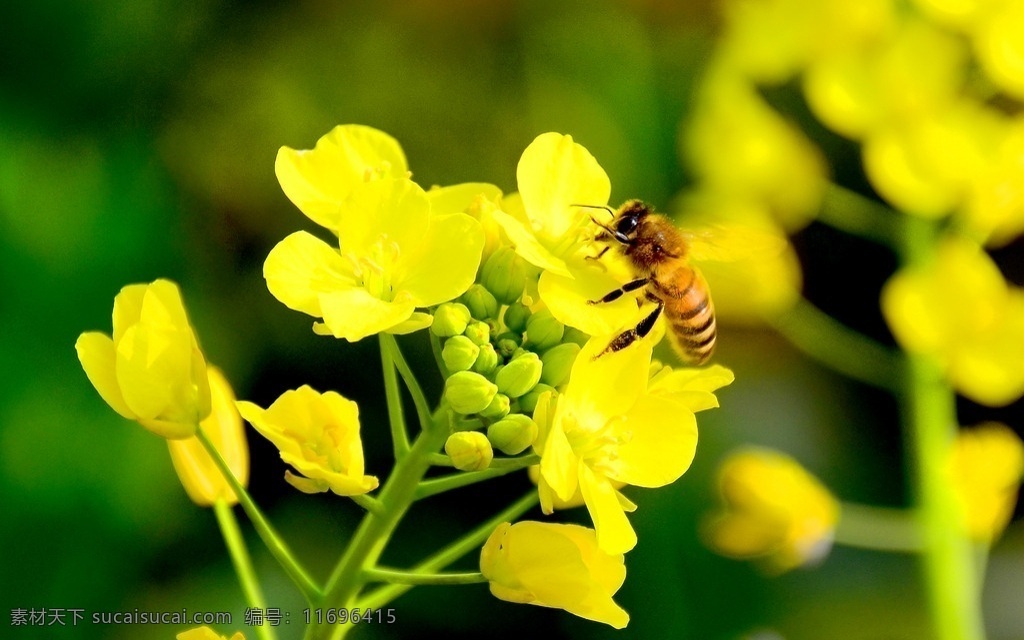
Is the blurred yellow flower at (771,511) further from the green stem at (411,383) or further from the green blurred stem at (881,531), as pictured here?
the green stem at (411,383)

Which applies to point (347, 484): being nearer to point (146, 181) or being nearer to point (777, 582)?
point (146, 181)

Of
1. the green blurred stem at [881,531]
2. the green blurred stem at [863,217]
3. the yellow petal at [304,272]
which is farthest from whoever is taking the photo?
the green blurred stem at [863,217]

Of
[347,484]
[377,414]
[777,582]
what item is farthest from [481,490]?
[347,484]

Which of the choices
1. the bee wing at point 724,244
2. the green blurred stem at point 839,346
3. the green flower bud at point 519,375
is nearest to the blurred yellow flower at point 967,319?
the green blurred stem at point 839,346

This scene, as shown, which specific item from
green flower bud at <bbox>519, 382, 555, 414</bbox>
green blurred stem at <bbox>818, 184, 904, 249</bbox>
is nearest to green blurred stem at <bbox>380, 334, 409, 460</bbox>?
green flower bud at <bbox>519, 382, 555, 414</bbox>

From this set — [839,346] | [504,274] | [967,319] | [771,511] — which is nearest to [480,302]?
[504,274]

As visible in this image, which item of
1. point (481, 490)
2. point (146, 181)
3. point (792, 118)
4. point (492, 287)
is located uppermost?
point (792, 118)
